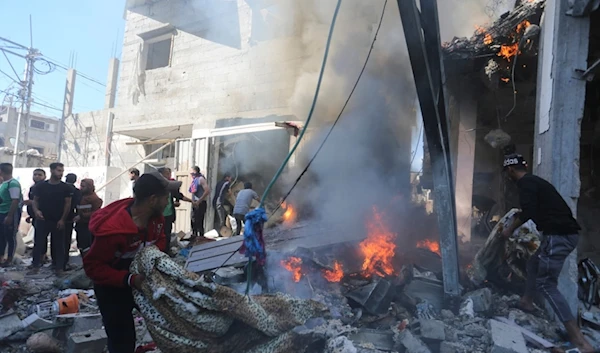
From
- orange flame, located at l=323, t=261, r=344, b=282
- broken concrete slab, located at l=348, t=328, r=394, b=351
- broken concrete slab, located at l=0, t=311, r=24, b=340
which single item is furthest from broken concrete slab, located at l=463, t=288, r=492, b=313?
broken concrete slab, located at l=0, t=311, r=24, b=340

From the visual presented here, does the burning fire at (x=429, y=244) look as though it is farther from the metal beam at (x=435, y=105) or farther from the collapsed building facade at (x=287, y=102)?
the metal beam at (x=435, y=105)

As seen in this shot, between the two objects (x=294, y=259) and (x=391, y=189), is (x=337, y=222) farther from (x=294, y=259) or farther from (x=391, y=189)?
(x=294, y=259)

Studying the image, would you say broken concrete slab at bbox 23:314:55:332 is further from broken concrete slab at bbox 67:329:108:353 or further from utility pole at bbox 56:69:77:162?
utility pole at bbox 56:69:77:162

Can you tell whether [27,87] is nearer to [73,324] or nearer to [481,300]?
[73,324]

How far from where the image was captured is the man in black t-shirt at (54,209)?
20.7ft

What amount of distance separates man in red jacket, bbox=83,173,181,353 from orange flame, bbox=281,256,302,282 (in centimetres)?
291

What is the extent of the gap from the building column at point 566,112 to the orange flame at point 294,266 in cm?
329

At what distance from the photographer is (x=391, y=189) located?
933cm

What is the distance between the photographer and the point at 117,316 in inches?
100

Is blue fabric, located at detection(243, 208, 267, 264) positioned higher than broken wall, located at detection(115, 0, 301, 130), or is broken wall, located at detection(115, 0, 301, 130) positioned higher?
broken wall, located at detection(115, 0, 301, 130)

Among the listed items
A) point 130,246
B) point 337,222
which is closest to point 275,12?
point 337,222

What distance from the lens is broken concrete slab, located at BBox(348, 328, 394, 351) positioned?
3.62 meters

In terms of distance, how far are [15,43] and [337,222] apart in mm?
24390

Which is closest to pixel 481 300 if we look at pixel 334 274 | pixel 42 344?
pixel 334 274
